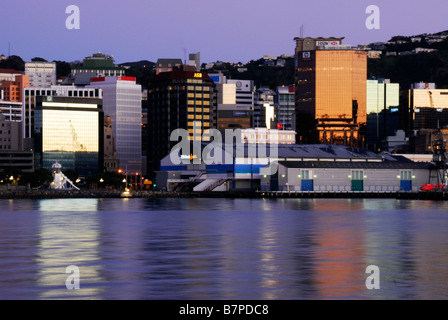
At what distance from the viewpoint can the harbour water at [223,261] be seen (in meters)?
43.9

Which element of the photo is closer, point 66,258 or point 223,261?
point 223,261

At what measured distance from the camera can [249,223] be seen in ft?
350

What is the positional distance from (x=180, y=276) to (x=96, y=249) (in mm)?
18557

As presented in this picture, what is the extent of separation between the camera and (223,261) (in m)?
57.8

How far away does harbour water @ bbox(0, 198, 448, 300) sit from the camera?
144ft

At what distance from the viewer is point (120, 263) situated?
186 feet

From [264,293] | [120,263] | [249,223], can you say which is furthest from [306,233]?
[264,293]

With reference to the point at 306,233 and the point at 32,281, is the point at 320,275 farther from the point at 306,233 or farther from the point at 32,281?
the point at 306,233
